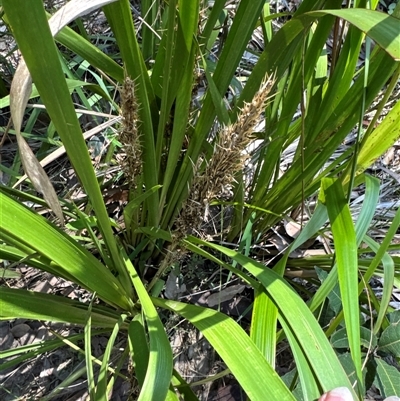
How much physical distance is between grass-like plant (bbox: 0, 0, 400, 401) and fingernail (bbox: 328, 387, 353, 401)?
0.10ft

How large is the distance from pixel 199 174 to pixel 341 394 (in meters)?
0.34

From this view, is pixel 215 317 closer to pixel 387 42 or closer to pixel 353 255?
pixel 353 255

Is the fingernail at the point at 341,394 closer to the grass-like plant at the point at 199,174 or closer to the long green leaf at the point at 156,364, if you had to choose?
the grass-like plant at the point at 199,174

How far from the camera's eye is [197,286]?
0.99 m

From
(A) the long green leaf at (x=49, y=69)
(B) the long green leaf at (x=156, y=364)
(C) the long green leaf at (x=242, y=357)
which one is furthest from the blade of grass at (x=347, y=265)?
(A) the long green leaf at (x=49, y=69)

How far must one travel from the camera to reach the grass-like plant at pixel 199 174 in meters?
0.47

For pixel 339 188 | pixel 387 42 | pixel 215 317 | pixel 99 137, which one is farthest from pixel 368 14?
pixel 99 137

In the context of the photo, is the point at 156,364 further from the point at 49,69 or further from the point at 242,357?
the point at 49,69

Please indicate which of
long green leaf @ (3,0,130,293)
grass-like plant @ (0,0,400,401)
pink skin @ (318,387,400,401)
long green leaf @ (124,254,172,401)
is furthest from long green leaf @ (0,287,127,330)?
pink skin @ (318,387,400,401)

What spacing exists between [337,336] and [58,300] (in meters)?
0.49

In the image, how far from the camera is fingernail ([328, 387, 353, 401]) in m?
0.49

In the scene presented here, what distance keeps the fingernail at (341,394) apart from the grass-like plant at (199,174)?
0.10 feet

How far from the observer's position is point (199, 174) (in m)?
0.64

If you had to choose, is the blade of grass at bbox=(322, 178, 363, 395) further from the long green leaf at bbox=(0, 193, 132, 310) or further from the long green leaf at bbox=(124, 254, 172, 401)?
the long green leaf at bbox=(0, 193, 132, 310)
